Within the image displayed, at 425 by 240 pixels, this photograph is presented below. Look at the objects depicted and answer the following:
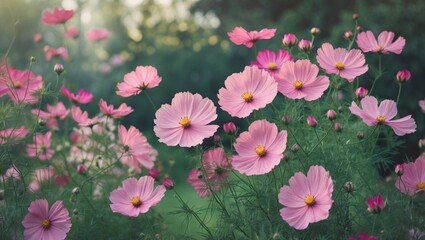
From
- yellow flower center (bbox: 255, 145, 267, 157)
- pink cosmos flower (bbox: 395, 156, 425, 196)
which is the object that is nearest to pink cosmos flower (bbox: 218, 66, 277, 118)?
yellow flower center (bbox: 255, 145, 267, 157)

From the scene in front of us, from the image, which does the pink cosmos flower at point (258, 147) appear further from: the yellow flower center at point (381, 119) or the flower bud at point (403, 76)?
the flower bud at point (403, 76)

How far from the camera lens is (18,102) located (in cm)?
174

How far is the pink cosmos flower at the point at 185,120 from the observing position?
1464mm

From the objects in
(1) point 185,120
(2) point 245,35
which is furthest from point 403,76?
(1) point 185,120

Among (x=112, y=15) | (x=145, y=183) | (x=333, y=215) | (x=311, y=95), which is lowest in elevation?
(x=333, y=215)

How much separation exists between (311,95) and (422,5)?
4358 mm

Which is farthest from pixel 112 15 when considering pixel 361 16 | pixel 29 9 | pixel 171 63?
pixel 361 16

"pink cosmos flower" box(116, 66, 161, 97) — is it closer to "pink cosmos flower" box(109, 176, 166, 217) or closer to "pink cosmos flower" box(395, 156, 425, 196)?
"pink cosmos flower" box(109, 176, 166, 217)

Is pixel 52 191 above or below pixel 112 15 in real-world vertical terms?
below

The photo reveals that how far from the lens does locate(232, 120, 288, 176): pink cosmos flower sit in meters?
1.39

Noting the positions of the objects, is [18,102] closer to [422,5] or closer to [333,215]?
[333,215]

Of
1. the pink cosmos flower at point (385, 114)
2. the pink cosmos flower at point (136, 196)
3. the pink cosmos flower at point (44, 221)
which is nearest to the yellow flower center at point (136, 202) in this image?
the pink cosmos flower at point (136, 196)

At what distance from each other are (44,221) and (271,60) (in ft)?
2.90

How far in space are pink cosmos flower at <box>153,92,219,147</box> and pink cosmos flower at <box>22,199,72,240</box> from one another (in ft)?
1.35
